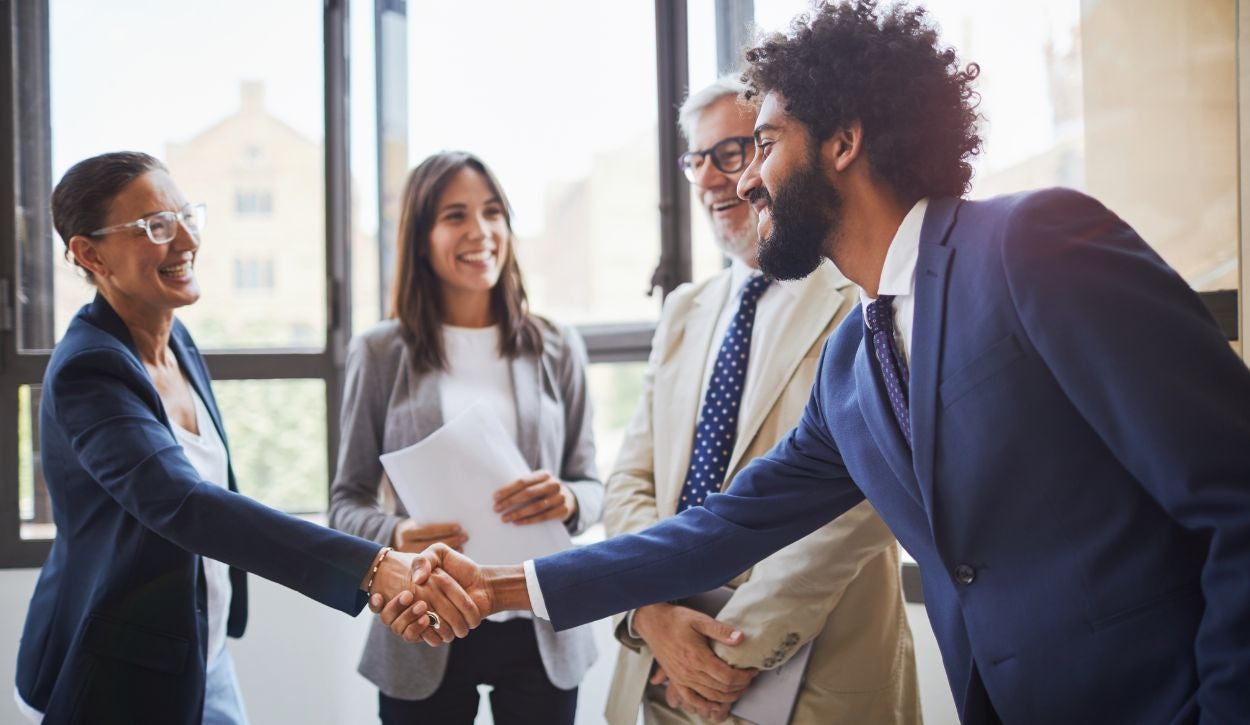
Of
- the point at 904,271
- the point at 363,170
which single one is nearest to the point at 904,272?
the point at 904,271

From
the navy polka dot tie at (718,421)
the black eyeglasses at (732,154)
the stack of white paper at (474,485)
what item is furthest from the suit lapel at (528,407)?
the black eyeglasses at (732,154)

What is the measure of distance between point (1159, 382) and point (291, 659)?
266 cm

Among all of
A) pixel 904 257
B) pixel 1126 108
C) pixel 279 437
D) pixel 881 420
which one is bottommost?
pixel 279 437

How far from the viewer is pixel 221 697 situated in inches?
73.5

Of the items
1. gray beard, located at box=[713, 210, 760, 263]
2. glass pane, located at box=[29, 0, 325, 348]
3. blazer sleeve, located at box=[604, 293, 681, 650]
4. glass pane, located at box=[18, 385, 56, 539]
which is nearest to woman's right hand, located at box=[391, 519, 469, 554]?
blazer sleeve, located at box=[604, 293, 681, 650]

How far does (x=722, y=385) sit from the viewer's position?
5.86 feet

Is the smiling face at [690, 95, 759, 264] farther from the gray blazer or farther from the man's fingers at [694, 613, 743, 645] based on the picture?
the man's fingers at [694, 613, 743, 645]

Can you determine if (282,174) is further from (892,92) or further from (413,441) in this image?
(892,92)

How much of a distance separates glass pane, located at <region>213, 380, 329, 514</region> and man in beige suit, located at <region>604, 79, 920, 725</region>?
5.16 feet

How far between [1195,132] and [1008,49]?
49 cm

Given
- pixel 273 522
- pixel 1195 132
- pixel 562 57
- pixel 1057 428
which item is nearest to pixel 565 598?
pixel 273 522

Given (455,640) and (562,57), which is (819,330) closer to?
(455,640)

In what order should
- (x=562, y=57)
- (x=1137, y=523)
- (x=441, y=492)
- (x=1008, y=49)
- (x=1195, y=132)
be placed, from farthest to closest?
1. (x=562, y=57)
2. (x=1008, y=49)
3. (x=1195, y=132)
4. (x=441, y=492)
5. (x=1137, y=523)

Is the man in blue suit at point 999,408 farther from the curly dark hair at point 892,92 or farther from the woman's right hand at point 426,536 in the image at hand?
A: the woman's right hand at point 426,536
